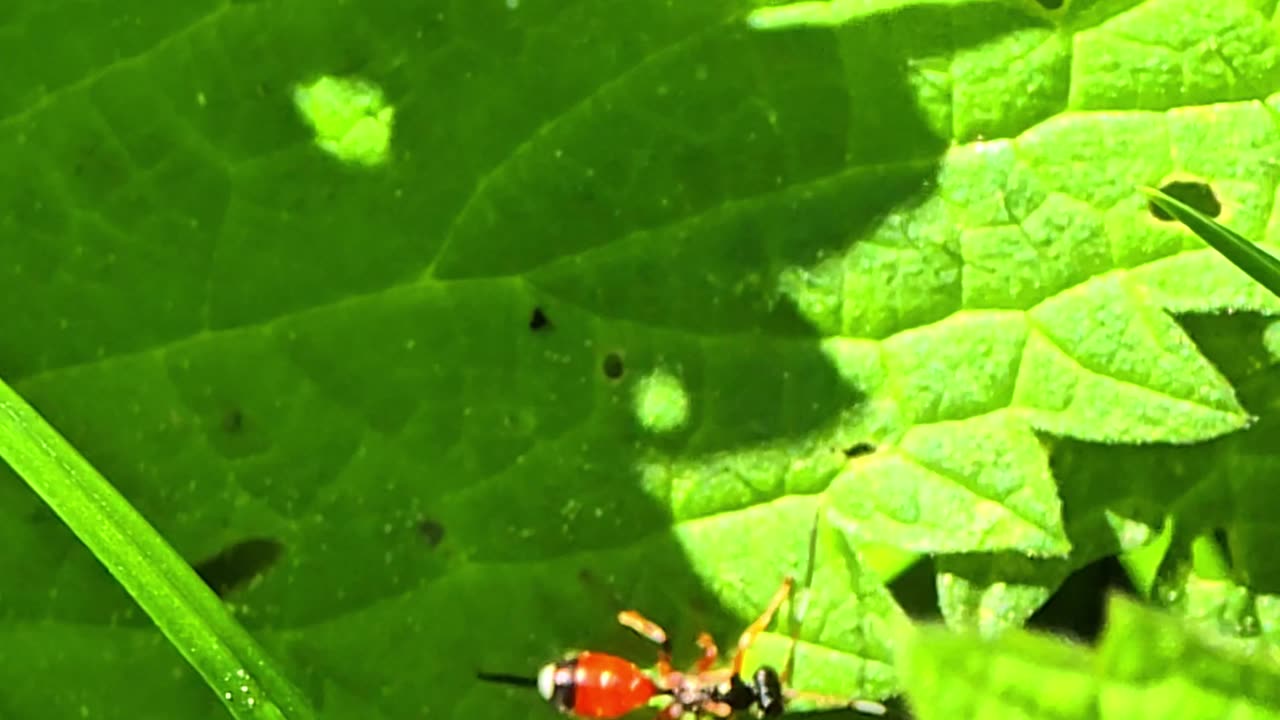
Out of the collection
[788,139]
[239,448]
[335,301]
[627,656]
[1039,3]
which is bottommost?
[627,656]

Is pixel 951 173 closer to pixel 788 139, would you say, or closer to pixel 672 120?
pixel 788 139

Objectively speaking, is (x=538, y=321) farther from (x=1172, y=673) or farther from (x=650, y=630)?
(x=1172, y=673)

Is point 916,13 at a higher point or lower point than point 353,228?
higher

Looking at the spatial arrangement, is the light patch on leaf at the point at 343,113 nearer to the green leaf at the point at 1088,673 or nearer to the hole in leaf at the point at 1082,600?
the green leaf at the point at 1088,673

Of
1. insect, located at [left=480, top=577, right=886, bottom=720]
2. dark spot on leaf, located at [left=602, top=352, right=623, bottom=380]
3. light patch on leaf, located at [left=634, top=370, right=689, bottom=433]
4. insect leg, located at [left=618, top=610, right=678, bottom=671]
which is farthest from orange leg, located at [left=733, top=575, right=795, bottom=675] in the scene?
dark spot on leaf, located at [left=602, top=352, right=623, bottom=380]

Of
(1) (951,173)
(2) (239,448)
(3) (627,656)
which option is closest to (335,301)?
(2) (239,448)

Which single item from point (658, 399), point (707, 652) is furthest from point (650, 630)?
point (658, 399)

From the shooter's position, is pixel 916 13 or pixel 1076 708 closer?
pixel 1076 708
